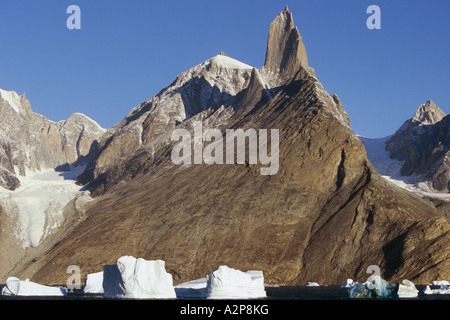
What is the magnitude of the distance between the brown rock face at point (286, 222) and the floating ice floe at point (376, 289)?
34.5 meters

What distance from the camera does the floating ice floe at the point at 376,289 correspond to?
9294 centimetres

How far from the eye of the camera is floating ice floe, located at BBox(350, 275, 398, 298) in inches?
3659

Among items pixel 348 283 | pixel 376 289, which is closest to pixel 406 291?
pixel 376 289

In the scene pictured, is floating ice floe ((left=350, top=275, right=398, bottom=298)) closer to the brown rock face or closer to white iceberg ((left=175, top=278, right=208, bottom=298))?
white iceberg ((left=175, top=278, right=208, bottom=298))

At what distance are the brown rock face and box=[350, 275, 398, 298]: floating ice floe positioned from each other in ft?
113

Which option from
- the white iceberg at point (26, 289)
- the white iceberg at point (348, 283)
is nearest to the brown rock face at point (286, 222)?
the white iceberg at point (348, 283)

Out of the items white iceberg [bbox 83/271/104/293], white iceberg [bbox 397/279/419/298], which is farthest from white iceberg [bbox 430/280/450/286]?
white iceberg [bbox 83/271/104/293]

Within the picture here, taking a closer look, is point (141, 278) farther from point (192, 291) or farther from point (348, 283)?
point (348, 283)

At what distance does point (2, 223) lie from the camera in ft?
617

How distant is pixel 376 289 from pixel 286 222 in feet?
201
